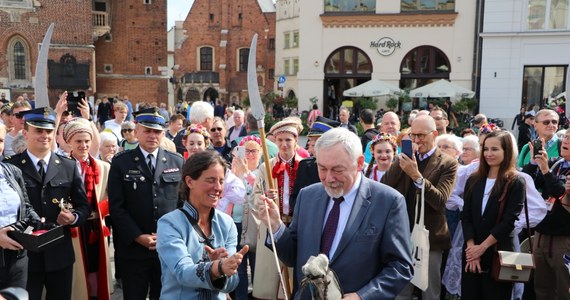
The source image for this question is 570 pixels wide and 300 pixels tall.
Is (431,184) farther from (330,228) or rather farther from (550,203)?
(330,228)

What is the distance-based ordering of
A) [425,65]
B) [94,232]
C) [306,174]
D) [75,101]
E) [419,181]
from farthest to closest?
[425,65], [75,101], [306,174], [94,232], [419,181]

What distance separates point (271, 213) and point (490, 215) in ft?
7.90

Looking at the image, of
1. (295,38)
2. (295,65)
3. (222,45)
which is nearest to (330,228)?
(295,38)

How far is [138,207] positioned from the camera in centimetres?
477

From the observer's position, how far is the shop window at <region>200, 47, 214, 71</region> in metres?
50.1

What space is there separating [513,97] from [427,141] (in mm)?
22716

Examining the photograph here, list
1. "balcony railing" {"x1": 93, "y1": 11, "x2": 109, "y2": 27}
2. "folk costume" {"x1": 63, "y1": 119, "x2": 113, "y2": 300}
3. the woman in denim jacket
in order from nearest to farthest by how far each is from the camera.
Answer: the woman in denim jacket < "folk costume" {"x1": 63, "y1": 119, "x2": 113, "y2": 300} < "balcony railing" {"x1": 93, "y1": 11, "x2": 109, "y2": 27}

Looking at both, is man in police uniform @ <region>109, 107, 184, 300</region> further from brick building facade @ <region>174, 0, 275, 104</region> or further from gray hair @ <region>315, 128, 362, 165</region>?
brick building facade @ <region>174, 0, 275, 104</region>

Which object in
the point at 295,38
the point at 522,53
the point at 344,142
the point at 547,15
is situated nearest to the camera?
the point at 344,142

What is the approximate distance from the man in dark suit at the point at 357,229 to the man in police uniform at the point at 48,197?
2.48 m

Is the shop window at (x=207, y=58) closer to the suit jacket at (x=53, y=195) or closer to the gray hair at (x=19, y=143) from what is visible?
the gray hair at (x=19, y=143)

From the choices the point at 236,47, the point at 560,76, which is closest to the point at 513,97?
the point at 560,76

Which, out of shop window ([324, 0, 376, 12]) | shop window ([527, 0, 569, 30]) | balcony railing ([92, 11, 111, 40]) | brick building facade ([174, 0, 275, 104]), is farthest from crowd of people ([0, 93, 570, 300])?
brick building facade ([174, 0, 275, 104])

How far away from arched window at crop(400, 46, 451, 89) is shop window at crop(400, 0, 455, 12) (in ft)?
6.86
